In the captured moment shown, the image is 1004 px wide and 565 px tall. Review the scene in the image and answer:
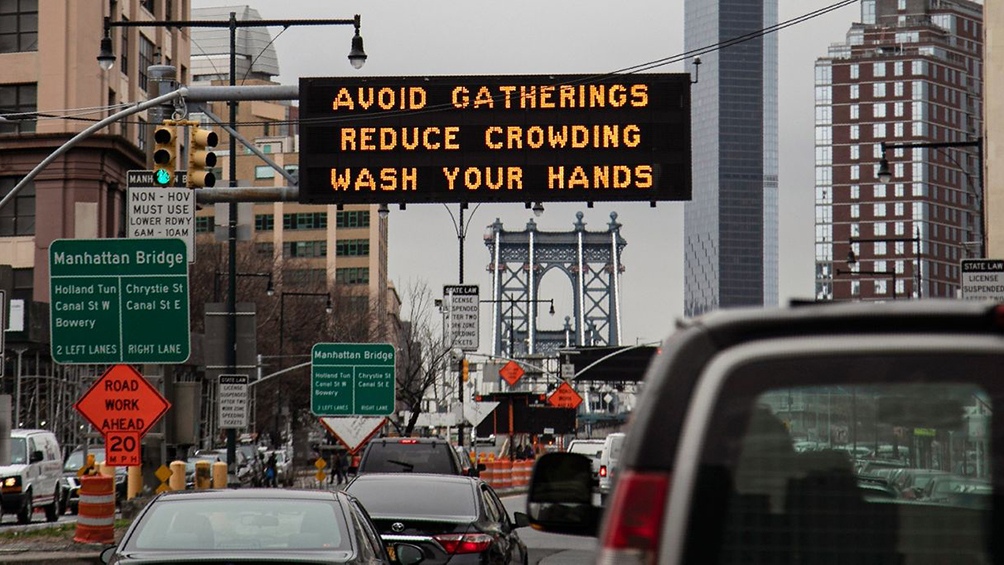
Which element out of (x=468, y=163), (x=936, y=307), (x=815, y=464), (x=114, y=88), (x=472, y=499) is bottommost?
(x=472, y=499)

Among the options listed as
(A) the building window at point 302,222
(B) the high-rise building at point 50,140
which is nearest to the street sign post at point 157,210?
(B) the high-rise building at point 50,140

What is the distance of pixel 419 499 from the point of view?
15.9 meters

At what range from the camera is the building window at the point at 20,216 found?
63156 millimetres

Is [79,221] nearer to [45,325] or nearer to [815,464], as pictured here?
[45,325]

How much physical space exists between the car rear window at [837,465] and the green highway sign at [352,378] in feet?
121

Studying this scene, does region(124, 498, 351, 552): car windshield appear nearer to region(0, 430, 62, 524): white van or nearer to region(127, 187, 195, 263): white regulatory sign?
region(127, 187, 195, 263): white regulatory sign

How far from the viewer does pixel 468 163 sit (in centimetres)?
2711

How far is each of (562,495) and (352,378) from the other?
120 feet

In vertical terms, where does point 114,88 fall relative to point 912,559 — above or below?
above

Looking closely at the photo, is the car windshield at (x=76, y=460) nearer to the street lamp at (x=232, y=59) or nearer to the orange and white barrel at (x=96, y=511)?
the street lamp at (x=232, y=59)

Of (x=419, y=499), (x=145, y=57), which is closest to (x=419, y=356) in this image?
(x=145, y=57)

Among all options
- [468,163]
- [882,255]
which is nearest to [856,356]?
[468,163]

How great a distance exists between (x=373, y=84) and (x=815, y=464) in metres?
23.7

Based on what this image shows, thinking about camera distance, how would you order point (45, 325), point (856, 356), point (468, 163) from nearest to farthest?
1. point (856, 356)
2. point (468, 163)
3. point (45, 325)
